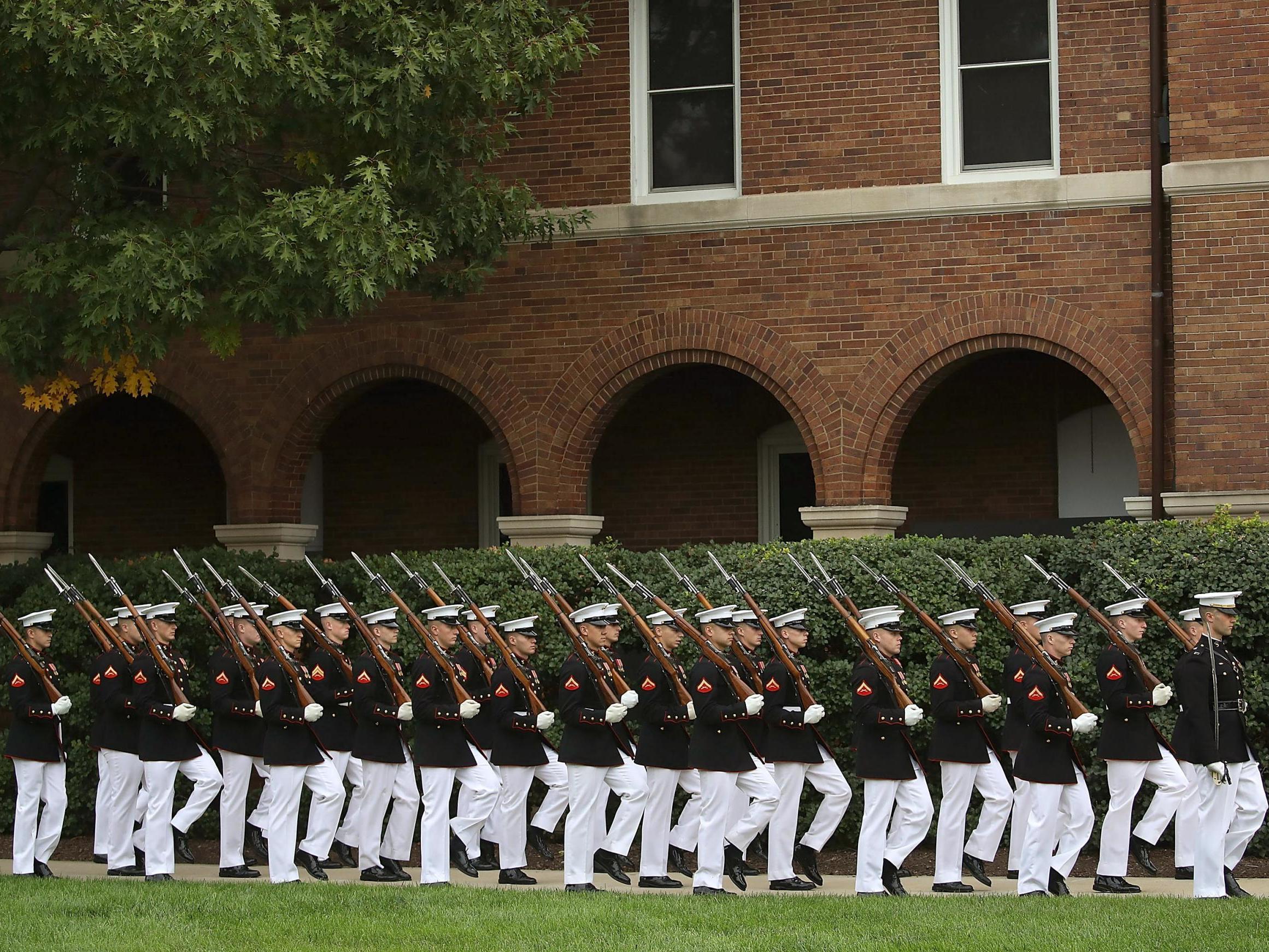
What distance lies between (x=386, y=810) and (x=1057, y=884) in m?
4.36

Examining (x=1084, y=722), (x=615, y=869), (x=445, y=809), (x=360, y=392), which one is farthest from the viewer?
(x=360, y=392)

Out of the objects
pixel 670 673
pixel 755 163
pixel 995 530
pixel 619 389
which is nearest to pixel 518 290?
pixel 619 389

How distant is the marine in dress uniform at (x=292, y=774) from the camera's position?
38.8 feet

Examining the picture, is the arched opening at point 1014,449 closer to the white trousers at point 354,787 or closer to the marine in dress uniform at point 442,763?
the white trousers at point 354,787

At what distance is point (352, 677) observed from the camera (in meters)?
12.5

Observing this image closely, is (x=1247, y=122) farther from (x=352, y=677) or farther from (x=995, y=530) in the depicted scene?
(x=352, y=677)

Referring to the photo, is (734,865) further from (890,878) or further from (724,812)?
(890,878)

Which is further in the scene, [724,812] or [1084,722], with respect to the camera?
[724,812]

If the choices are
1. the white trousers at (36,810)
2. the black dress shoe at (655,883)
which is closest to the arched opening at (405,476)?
the white trousers at (36,810)

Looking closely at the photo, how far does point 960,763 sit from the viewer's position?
11281 millimetres

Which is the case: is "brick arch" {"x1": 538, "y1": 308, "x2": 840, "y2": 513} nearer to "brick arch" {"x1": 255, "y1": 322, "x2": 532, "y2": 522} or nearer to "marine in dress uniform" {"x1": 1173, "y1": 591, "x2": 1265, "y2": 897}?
"brick arch" {"x1": 255, "y1": 322, "x2": 532, "y2": 522}

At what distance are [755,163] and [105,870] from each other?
782 cm

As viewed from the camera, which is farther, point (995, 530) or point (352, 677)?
point (995, 530)

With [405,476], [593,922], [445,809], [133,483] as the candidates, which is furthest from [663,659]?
[133,483]
